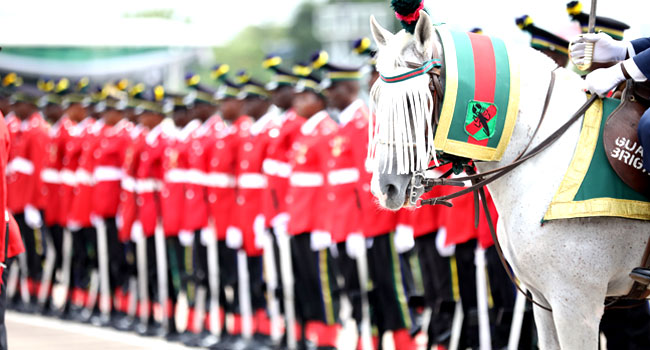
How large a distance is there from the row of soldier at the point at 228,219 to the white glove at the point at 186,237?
3cm

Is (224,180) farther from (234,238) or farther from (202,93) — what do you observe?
(202,93)

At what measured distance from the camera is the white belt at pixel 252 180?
8.27 metres

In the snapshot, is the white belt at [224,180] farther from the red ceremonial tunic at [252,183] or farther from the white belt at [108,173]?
the white belt at [108,173]

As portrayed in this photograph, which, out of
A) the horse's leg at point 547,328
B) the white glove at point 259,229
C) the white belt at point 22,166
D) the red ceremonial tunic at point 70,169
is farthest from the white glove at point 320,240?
the white belt at point 22,166

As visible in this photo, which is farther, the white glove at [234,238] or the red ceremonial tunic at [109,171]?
the red ceremonial tunic at [109,171]

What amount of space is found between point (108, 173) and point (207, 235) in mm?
1750

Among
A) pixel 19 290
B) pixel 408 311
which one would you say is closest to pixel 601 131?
pixel 408 311

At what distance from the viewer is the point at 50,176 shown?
1078 centimetres

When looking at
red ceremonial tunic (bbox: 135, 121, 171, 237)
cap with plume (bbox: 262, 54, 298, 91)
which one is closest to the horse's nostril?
cap with plume (bbox: 262, 54, 298, 91)

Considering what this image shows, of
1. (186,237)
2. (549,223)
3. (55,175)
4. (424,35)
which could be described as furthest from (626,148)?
(55,175)

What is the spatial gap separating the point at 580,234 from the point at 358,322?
3.70 m

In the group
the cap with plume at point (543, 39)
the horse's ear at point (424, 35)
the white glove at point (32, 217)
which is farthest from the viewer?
the white glove at point (32, 217)

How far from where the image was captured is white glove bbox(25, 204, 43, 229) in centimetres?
1084

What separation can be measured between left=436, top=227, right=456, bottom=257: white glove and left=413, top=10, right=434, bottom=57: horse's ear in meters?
2.81
